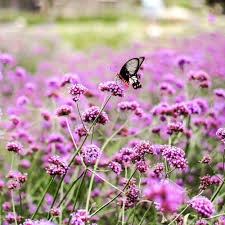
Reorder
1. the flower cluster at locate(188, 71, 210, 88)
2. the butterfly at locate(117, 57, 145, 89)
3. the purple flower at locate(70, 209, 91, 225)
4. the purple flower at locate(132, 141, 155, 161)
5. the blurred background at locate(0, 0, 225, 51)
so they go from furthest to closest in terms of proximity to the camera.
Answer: the blurred background at locate(0, 0, 225, 51) < the flower cluster at locate(188, 71, 210, 88) < the butterfly at locate(117, 57, 145, 89) < the purple flower at locate(132, 141, 155, 161) < the purple flower at locate(70, 209, 91, 225)

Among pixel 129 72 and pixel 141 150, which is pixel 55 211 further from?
pixel 129 72

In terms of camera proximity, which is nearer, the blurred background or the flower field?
the flower field

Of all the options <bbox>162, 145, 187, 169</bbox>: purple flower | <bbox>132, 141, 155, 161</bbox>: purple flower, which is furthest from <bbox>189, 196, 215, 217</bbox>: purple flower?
<bbox>132, 141, 155, 161</bbox>: purple flower

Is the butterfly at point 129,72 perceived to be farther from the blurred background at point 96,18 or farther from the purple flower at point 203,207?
the blurred background at point 96,18

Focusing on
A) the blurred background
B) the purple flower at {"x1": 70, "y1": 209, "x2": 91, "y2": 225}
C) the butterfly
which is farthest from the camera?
the blurred background

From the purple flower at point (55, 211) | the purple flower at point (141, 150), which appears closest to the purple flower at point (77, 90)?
the purple flower at point (141, 150)

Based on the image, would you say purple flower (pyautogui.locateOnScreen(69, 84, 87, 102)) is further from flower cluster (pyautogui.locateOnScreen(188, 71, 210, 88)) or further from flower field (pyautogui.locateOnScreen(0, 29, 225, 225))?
flower cluster (pyautogui.locateOnScreen(188, 71, 210, 88))

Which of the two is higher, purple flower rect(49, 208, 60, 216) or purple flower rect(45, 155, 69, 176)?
purple flower rect(45, 155, 69, 176)

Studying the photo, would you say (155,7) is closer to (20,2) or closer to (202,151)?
(20,2)
